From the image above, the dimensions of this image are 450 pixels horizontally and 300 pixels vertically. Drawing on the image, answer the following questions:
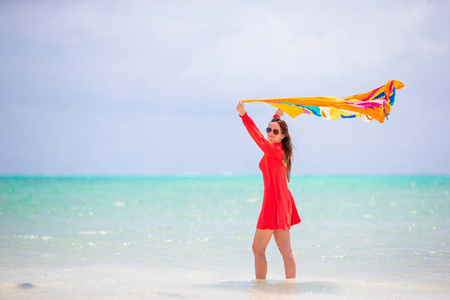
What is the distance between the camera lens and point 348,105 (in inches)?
219

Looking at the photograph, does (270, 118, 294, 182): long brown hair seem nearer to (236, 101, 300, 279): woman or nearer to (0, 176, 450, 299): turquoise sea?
(236, 101, 300, 279): woman

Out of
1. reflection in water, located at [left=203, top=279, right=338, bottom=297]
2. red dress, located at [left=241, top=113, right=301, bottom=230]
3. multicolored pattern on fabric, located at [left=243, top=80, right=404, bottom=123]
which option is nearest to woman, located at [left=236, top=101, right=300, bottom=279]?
red dress, located at [left=241, top=113, right=301, bottom=230]

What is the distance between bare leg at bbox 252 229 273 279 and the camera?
5305 mm

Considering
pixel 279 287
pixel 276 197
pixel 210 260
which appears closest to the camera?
pixel 279 287

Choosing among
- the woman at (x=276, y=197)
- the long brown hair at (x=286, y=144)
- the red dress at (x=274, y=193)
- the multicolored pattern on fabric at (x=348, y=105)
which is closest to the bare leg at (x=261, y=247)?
the woman at (x=276, y=197)

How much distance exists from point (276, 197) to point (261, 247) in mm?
573

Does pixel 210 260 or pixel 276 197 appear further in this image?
pixel 210 260

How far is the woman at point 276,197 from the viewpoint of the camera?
5.21 meters

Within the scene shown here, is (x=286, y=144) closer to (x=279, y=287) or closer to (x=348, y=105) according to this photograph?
(x=348, y=105)

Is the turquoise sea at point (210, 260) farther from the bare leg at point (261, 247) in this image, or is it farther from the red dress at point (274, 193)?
the red dress at point (274, 193)

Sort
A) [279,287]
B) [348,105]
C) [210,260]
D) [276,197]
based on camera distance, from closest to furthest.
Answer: [279,287], [276,197], [348,105], [210,260]

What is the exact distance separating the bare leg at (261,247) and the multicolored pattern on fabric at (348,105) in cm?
141

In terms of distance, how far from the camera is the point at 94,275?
6418 millimetres

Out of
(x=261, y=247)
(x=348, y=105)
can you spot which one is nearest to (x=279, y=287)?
(x=261, y=247)
